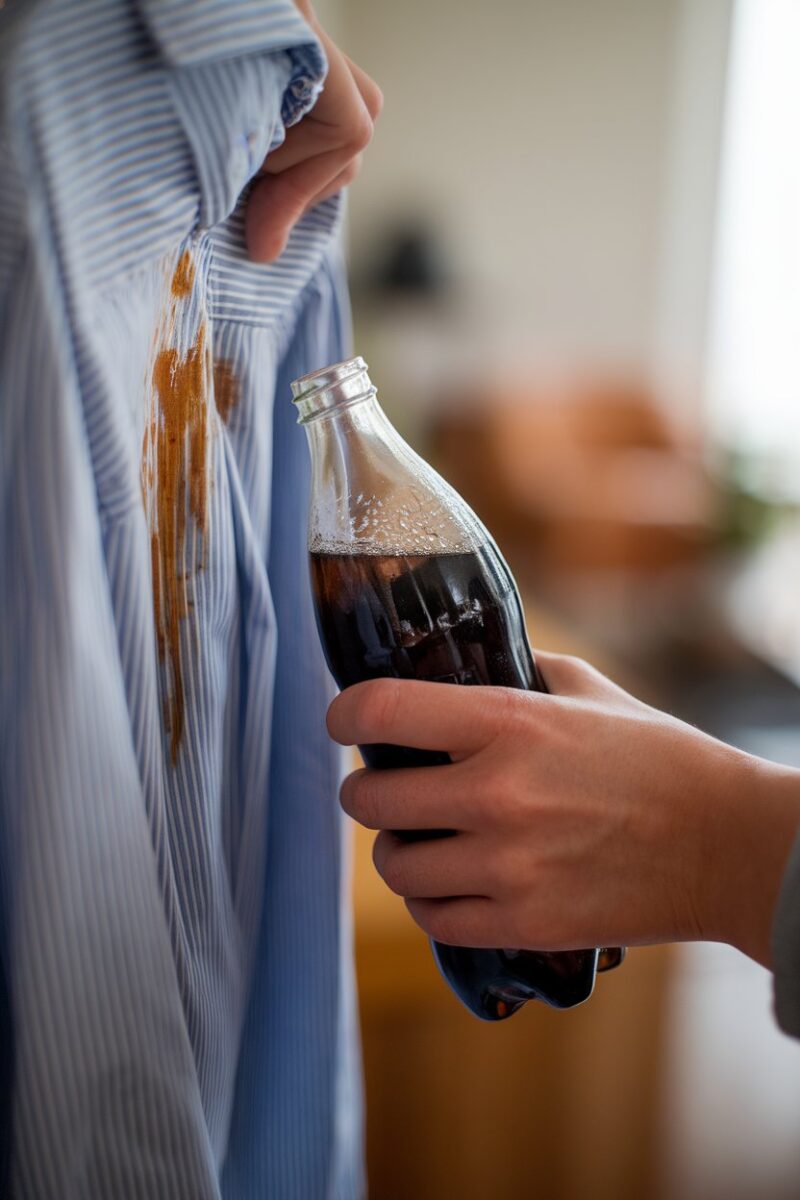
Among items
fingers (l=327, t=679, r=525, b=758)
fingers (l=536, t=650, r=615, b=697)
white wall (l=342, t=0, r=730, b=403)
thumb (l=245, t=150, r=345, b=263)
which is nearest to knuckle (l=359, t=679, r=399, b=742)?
fingers (l=327, t=679, r=525, b=758)

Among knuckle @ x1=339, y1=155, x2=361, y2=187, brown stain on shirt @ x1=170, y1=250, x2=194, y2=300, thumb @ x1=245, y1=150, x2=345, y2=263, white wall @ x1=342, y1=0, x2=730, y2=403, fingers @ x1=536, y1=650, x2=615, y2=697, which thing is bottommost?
fingers @ x1=536, y1=650, x2=615, y2=697

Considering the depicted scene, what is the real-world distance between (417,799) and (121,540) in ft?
0.59

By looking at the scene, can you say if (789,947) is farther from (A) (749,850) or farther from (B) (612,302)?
(B) (612,302)

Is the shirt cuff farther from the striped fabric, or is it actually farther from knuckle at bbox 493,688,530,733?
knuckle at bbox 493,688,530,733

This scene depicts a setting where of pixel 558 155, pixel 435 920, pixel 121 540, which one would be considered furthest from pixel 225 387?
pixel 558 155

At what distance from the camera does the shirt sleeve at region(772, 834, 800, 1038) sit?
0.38 m

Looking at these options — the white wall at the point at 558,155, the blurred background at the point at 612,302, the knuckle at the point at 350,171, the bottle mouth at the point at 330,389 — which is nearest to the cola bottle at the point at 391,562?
the bottle mouth at the point at 330,389

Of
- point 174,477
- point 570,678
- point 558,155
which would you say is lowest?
point 570,678

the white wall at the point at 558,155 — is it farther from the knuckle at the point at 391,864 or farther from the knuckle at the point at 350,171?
the knuckle at the point at 391,864

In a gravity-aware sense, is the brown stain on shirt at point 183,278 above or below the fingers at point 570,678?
above

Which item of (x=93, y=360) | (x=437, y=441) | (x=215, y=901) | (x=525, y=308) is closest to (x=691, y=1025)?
(x=215, y=901)

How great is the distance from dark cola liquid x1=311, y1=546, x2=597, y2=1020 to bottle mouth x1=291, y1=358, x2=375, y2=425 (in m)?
0.07

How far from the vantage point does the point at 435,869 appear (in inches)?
17.3

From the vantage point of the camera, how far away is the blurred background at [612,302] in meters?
3.19
